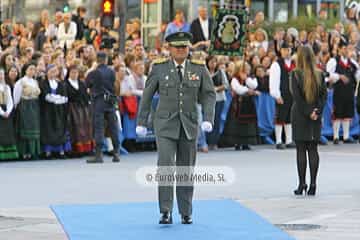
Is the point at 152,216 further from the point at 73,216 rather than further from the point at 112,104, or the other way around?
the point at 112,104

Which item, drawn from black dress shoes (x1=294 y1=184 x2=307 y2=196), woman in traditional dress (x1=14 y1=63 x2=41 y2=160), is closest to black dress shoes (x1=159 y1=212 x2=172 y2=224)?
black dress shoes (x1=294 y1=184 x2=307 y2=196)

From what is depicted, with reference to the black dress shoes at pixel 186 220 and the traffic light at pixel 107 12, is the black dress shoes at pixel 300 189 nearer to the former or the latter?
the black dress shoes at pixel 186 220

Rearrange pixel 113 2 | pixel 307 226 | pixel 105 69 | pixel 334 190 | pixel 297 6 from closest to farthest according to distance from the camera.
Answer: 1. pixel 307 226
2. pixel 334 190
3. pixel 105 69
4. pixel 113 2
5. pixel 297 6

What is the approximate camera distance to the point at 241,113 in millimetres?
20781

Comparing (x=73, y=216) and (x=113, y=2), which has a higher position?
(x=113, y=2)

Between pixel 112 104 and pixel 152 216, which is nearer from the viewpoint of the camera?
pixel 152 216

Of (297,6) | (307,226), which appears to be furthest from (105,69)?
(297,6)

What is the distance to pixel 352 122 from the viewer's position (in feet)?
76.4

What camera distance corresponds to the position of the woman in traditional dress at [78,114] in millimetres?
19031

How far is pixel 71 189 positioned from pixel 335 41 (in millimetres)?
11909

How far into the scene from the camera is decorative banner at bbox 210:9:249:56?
2136 centimetres

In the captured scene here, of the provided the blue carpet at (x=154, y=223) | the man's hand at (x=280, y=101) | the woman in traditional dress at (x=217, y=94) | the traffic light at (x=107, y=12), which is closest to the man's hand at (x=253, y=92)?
the man's hand at (x=280, y=101)

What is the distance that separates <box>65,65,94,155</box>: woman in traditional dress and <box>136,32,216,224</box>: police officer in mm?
8030

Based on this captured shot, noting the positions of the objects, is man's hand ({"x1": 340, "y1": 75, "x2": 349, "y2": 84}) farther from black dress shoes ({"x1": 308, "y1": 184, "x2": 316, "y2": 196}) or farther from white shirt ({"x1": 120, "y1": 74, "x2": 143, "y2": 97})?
black dress shoes ({"x1": 308, "y1": 184, "x2": 316, "y2": 196})
